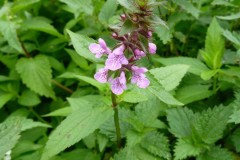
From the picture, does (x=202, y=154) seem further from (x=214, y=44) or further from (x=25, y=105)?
(x=25, y=105)

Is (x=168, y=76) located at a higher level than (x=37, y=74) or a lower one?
higher

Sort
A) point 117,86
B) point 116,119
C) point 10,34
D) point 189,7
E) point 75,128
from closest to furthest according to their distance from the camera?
point 117,86 → point 75,128 → point 116,119 → point 189,7 → point 10,34

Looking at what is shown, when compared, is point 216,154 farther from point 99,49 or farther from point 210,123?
point 99,49

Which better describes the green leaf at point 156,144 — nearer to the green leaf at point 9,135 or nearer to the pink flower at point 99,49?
the pink flower at point 99,49

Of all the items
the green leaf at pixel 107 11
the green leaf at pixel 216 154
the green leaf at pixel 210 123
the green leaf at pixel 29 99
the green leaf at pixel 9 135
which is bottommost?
the green leaf at pixel 29 99

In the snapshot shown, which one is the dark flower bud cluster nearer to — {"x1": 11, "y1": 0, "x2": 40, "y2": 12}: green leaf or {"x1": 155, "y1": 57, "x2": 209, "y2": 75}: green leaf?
{"x1": 155, "y1": 57, "x2": 209, "y2": 75}: green leaf

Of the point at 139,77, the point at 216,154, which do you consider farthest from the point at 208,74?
the point at 139,77

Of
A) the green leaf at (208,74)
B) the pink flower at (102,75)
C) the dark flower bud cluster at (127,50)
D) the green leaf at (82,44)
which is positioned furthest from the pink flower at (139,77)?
the green leaf at (208,74)
